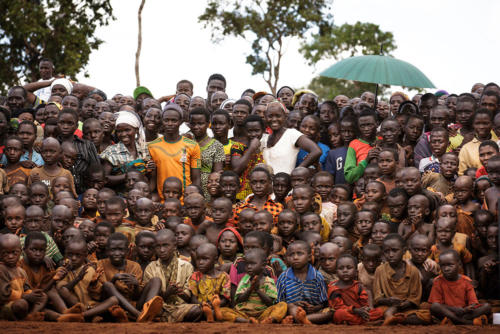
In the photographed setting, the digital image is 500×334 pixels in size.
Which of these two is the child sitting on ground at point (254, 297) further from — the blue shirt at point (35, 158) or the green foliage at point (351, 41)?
the green foliage at point (351, 41)

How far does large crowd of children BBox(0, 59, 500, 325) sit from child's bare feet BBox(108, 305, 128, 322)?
13 millimetres

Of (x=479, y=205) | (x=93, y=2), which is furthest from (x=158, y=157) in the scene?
(x=93, y=2)

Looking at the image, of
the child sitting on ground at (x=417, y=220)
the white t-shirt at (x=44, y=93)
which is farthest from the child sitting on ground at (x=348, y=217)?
the white t-shirt at (x=44, y=93)

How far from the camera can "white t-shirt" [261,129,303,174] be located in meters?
9.55

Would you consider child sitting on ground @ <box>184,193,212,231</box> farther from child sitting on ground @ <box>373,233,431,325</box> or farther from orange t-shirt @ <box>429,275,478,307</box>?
orange t-shirt @ <box>429,275,478,307</box>

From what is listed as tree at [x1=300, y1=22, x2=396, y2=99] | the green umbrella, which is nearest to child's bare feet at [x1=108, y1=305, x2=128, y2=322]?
the green umbrella

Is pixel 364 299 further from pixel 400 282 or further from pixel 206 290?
pixel 206 290

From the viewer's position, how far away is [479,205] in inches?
324

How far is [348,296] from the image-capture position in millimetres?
7328

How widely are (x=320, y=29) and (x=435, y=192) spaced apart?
1837cm

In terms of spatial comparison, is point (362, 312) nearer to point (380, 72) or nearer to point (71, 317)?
point (71, 317)

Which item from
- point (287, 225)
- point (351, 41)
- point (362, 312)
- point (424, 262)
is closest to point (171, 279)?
point (287, 225)

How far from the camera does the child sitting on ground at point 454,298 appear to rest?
7.00m

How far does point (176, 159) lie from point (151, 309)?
248 centimetres
